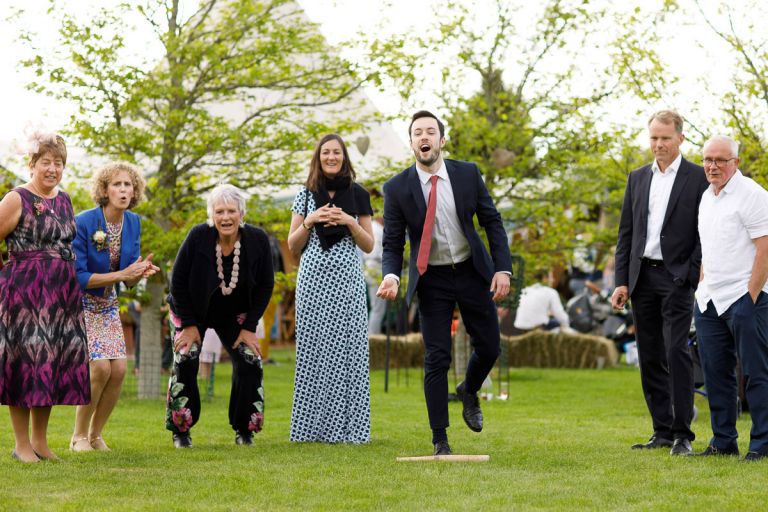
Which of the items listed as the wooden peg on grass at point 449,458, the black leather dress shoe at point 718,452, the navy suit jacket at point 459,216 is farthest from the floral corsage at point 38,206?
the black leather dress shoe at point 718,452

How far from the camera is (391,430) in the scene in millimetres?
8922

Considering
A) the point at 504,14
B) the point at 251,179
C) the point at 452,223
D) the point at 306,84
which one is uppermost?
the point at 504,14

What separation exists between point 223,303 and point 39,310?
138 centimetres

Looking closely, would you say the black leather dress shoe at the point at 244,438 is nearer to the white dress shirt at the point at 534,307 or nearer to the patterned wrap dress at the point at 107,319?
the patterned wrap dress at the point at 107,319

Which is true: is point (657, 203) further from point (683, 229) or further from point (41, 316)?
point (41, 316)

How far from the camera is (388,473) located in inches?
245

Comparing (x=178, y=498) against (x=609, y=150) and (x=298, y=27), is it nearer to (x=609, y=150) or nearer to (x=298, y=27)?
(x=298, y=27)

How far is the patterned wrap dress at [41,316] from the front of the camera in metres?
6.70

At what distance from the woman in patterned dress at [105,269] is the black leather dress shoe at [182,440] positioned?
1.54 feet

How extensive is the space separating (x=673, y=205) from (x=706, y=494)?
2.20m

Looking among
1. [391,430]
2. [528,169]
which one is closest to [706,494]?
[391,430]

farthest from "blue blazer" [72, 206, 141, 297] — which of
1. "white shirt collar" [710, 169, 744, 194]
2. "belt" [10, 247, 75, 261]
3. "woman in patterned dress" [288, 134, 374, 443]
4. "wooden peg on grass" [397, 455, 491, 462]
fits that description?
"white shirt collar" [710, 169, 744, 194]

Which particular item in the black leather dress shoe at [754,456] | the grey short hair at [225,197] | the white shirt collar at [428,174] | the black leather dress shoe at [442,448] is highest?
the white shirt collar at [428,174]

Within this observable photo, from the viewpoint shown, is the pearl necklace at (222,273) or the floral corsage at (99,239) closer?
the floral corsage at (99,239)
